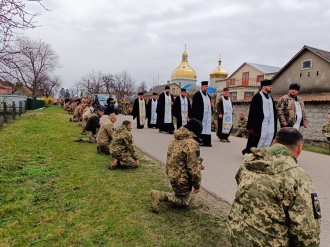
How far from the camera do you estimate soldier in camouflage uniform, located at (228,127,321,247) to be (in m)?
2.11

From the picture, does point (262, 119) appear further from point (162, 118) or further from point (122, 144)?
point (162, 118)

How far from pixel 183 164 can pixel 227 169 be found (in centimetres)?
284

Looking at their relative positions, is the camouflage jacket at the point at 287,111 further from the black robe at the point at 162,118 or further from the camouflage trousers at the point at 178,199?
the black robe at the point at 162,118

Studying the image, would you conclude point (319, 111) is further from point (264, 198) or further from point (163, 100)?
point (264, 198)

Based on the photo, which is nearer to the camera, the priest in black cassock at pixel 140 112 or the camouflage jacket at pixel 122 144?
the camouflage jacket at pixel 122 144

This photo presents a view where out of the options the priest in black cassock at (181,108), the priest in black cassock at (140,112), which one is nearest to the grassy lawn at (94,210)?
the priest in black cassock at (181,108)

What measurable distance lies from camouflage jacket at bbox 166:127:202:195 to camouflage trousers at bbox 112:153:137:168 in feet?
8.25

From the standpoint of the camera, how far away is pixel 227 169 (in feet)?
21.9

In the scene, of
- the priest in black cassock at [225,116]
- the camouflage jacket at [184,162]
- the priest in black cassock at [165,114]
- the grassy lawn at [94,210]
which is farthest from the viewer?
the priest in black cassock at [165,114]

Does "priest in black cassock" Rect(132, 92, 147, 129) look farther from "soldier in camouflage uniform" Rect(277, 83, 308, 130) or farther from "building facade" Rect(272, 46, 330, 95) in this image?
"building facade" Rect(272, 46, 330, 95)

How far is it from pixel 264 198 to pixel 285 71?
2808cm

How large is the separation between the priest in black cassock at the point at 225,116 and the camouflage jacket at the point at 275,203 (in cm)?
887

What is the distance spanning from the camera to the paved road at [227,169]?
186 inches

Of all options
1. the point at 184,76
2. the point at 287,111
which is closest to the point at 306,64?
the point at 287,111
